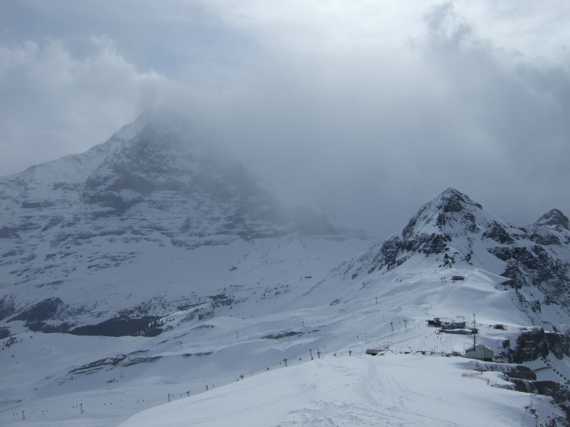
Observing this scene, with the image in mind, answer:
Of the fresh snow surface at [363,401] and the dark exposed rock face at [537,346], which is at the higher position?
the fresh snow surface at [363,401]

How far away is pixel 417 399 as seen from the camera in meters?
60.4

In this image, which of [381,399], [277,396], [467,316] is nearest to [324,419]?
[381,399]

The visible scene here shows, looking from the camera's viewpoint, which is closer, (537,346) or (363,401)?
(363,401)

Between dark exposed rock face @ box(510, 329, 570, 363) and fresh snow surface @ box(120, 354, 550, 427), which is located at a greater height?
fresh snow surface @ box(120, 354, 550, 427)

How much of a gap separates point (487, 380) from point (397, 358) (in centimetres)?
2403

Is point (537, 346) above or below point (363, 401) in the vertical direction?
below

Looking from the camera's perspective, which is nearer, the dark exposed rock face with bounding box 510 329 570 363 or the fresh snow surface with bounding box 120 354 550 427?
the fresh snow surface with bounding box 120 354 550 427

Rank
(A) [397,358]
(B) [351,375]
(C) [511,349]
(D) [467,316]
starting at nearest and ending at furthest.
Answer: (B) [351,375]
(A) [397,358]
(C) [511,349]
(D) [467,316]

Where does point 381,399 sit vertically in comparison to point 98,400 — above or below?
above

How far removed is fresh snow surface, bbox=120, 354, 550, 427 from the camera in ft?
179

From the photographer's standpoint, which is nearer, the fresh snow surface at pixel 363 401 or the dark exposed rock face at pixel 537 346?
the fresh snow surface at pixel 363 401

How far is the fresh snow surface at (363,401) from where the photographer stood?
54.4m

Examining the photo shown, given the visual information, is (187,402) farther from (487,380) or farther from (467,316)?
(467,316)

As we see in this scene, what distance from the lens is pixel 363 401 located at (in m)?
59.5
